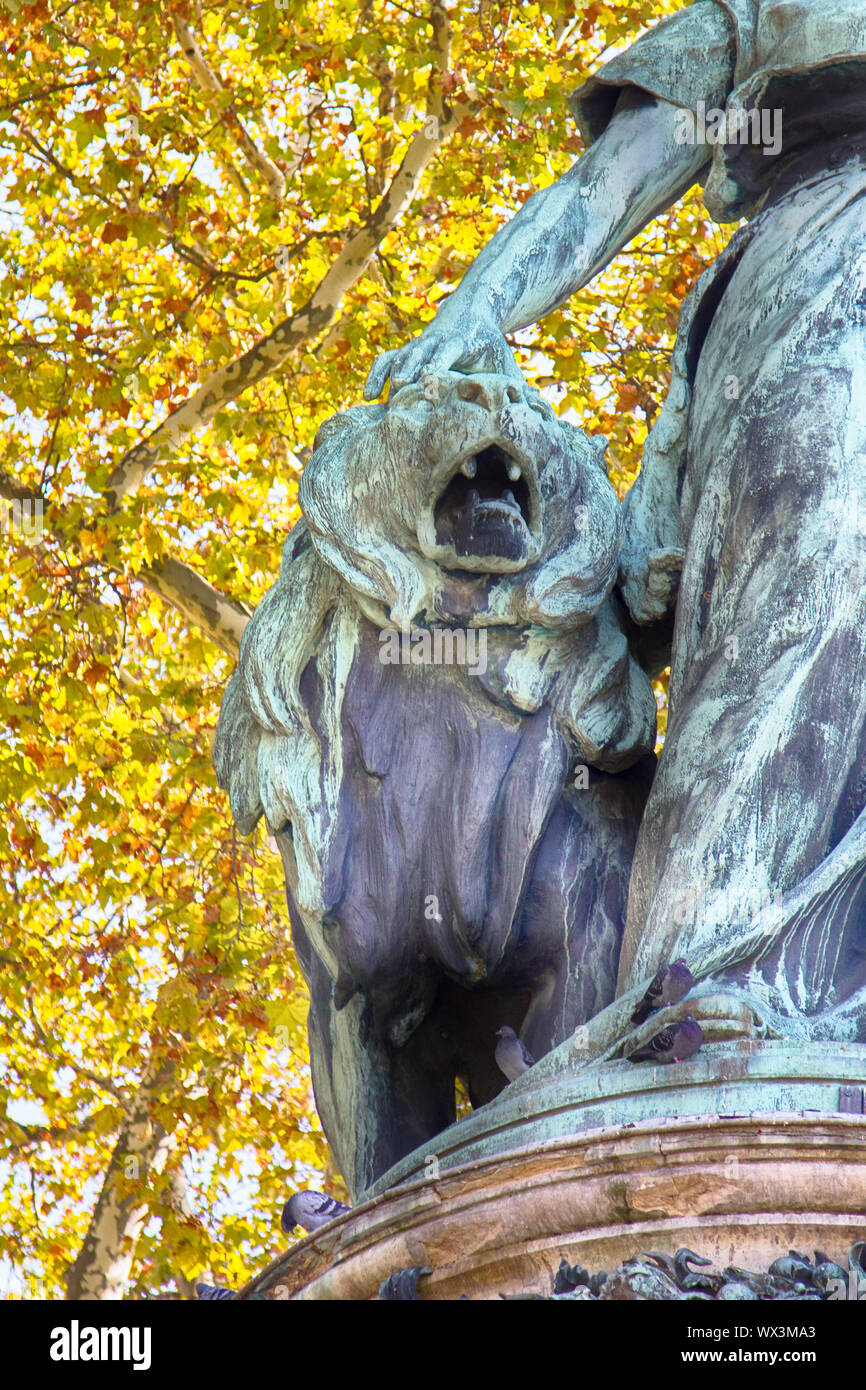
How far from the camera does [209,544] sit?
32.3ft

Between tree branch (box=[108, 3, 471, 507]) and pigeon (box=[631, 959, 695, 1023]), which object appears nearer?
pigeon (box=[631, 959, 695, 1023])

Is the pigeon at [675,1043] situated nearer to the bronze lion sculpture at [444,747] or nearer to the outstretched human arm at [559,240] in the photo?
the bronze lion sculpture at [444,747]

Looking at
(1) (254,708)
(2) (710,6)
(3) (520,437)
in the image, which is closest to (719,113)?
(2) (710,6)

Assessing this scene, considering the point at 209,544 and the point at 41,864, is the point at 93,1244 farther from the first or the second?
the point at 209,544

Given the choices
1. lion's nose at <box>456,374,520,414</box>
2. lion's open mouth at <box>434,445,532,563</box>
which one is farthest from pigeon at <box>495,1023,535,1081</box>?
lion's nose at <box>456,374,520,414</box>

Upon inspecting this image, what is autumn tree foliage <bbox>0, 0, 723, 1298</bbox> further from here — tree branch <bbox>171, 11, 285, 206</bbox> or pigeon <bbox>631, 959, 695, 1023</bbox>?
pigeon <bbox>631, 959, 695, 1023</bbox>

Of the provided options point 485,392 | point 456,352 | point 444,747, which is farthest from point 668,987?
point 456,352

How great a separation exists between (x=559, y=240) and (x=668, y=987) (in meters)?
1.60

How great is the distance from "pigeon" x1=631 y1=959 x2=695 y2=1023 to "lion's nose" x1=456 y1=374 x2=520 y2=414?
103 centimetres

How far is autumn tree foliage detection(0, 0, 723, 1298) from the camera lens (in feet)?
30.2

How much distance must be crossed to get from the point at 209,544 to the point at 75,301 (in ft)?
4.35

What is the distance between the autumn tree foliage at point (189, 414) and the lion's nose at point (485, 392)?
5.81 m

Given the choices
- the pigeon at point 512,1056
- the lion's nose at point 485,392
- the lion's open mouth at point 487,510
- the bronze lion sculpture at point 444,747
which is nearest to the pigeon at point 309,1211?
the bronze lion sculpture at point 444,747

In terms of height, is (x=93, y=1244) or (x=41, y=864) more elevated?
(x=41, y=864)
